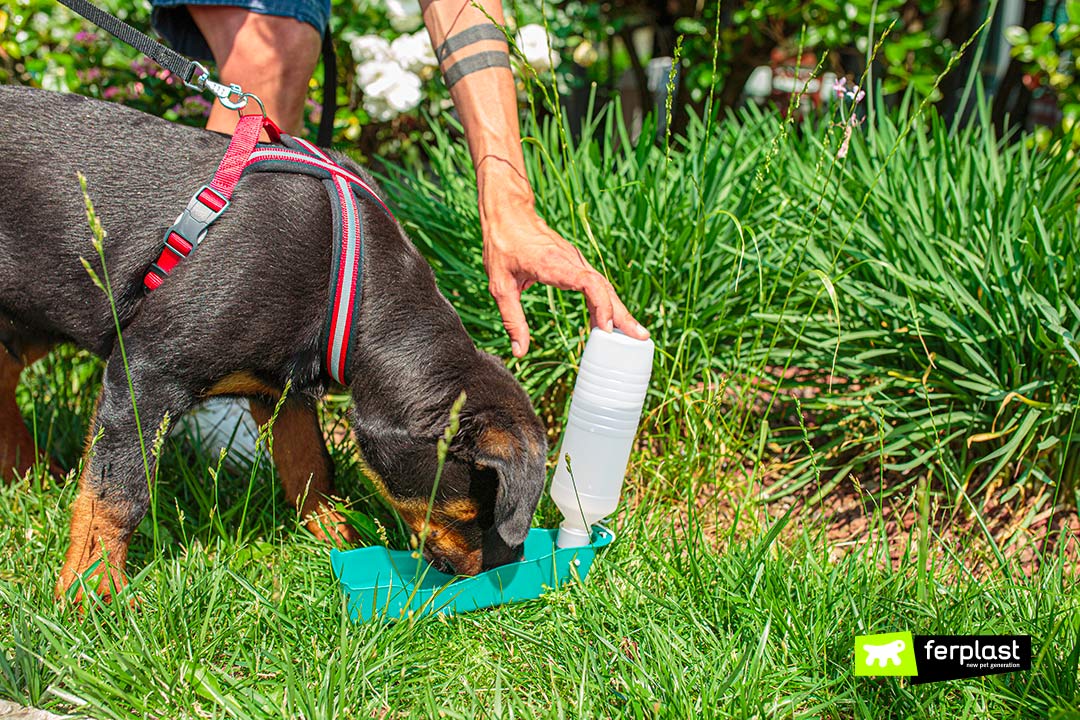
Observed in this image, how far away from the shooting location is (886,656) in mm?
1692

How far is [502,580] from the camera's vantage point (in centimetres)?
225

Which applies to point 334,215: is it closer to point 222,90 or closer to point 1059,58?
point 222,90

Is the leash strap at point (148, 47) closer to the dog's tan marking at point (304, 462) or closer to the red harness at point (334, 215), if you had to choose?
the red harness at point (334, 215)

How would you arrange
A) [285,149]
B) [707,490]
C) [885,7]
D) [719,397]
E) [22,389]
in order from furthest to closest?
[885,7] → [22,389] → [707,490] → [719,397] → [285,149]

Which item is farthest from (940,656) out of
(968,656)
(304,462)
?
(304,462)

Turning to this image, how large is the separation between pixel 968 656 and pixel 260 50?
2.51 metres

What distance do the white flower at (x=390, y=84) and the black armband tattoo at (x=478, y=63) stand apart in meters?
1.60

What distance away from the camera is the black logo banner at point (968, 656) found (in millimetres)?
1707

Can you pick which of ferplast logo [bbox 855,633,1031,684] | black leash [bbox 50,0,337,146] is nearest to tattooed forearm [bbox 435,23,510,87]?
black leash [bbox 50,0,337,146]

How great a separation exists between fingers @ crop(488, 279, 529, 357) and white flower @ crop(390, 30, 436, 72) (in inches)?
83.6

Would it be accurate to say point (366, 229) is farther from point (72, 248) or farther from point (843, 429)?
point (843, 429)

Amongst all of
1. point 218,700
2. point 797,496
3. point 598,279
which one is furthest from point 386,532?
point 797,496

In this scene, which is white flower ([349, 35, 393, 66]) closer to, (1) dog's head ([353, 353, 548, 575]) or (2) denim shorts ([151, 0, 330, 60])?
(2) denim shorts ([151, 0, 330, 60])

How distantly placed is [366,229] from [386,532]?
91 cm
